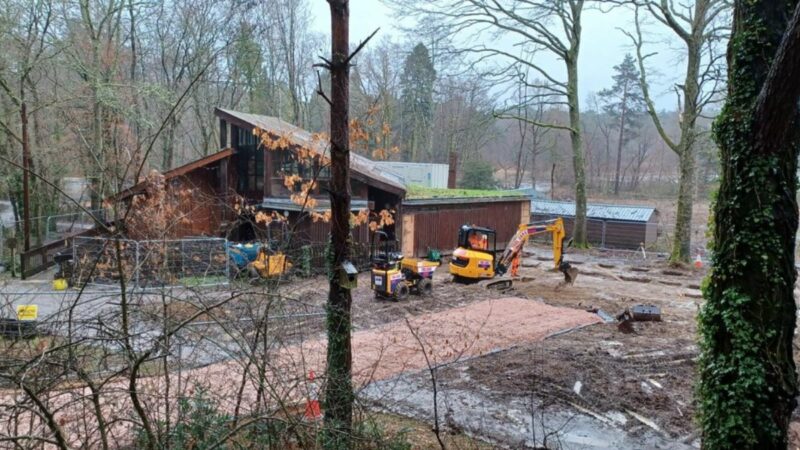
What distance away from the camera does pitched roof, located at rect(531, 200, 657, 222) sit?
2784 cm

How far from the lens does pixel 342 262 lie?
5508mm

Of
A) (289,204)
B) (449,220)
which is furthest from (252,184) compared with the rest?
(449,220)

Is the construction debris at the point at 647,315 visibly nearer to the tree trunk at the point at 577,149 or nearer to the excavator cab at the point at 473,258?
the excavator cab at the point at 473,258

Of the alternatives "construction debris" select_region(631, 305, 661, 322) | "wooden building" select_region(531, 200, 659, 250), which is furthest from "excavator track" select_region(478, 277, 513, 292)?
"wooden building" select_region(531, 200, 659, 250)

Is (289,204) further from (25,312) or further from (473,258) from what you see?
(25,312)

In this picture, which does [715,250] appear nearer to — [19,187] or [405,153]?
[19,187]

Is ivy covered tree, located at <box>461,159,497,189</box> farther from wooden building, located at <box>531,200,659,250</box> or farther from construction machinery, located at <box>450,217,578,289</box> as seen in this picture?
construction machinery, located at <box>450,217,578,289</box>

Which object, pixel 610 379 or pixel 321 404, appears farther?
pixel 610 379

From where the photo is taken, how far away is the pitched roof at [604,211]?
91.4 ft

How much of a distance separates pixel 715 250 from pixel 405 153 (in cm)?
4292

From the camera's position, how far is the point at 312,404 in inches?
182

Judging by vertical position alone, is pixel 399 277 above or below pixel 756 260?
below

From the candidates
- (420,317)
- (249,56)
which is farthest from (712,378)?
(249,56)

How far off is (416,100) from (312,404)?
134ft
